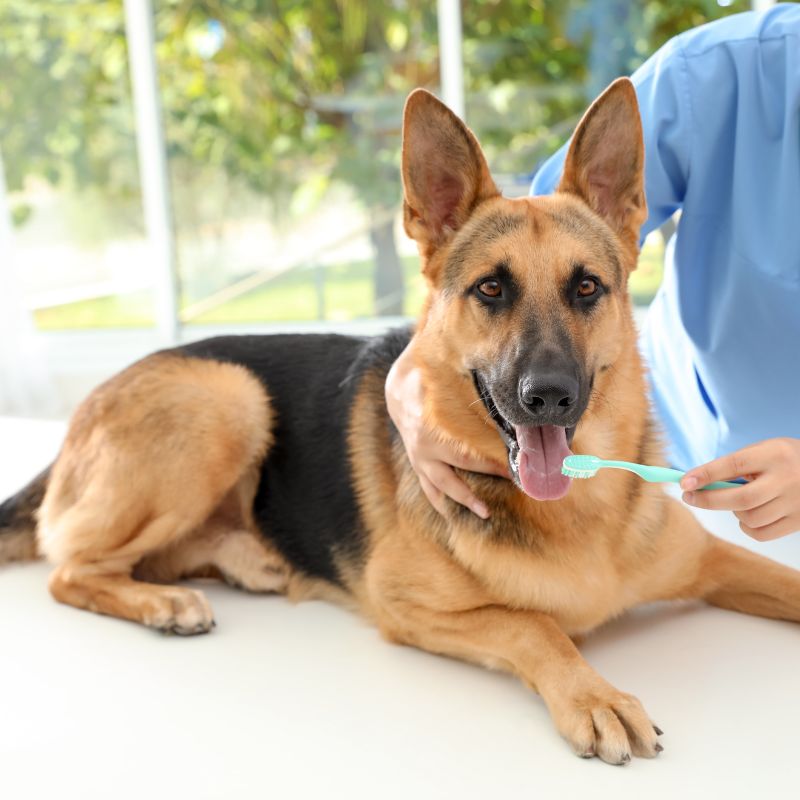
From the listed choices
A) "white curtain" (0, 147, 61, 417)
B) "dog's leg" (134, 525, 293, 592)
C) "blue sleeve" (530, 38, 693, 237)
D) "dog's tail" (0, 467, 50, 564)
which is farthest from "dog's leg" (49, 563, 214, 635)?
"white curtain" (0, 147, 61, 417)

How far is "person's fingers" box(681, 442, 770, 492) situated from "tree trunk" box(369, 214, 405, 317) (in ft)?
13.6

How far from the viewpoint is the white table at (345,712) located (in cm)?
142

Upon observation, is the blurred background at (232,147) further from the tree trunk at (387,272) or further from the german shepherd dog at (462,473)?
the german shepherd dog at (462,473)

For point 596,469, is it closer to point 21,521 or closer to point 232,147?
point 21,521

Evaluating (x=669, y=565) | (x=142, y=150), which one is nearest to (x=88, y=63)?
(x=142, y=150)

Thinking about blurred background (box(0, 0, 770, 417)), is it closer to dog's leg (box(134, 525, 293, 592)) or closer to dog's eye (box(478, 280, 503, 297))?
dog's leg (box(134, 525, 293, 592))

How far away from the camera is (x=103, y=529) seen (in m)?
2.12

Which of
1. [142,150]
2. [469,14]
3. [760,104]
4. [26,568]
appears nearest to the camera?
[760,104]

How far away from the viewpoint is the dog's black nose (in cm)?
154

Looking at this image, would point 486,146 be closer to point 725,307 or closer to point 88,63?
point 88,63

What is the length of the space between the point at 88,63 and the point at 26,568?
4.13m

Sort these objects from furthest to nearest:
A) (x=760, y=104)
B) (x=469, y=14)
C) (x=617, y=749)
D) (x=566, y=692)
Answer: (x=469, y=14) < (x=760, y=104) < (x=566, y=692) < (x=617, y=749)

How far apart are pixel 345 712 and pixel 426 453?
50cm

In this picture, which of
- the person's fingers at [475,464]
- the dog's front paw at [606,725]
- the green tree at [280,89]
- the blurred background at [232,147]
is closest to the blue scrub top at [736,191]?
the person's fingers at [475,464]
